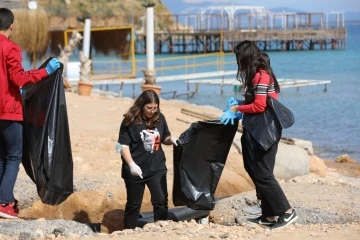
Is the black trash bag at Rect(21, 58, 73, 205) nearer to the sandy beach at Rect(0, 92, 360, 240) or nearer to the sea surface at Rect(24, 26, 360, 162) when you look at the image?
the sandy beach at Rect(0, 92, 360, 240)

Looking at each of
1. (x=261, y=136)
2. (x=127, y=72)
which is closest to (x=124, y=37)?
(x=127, y=72)

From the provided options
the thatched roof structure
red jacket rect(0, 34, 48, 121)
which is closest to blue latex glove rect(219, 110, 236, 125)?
red jacket rect(0, 34, 48, 121)

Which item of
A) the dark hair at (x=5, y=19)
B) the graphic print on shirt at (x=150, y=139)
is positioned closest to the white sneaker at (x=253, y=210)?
the graphic print on shirt at (x=150, y=139)

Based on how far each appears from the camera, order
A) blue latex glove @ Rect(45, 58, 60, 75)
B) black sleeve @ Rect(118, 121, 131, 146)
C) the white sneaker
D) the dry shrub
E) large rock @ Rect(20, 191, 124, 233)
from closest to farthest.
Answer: black sleeve @ Rect(118, 121, 131, 146), blue latex glove @ Rect(45, 58, 60, 75), the white sneaker, large rock @ Rect(20, 191, 124, 233), the dry shrub

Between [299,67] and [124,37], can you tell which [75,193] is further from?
[299,67]

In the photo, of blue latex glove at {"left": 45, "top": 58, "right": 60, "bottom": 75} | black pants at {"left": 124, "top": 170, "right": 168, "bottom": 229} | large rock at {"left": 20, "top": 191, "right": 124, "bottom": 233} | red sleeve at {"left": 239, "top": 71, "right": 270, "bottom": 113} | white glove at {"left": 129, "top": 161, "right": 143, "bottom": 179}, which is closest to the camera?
red sleeve at {"left": 239, "top": 71, "right": 270, "bottom": 113}

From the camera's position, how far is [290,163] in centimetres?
1108

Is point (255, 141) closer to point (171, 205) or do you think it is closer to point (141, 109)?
point (141, 109)

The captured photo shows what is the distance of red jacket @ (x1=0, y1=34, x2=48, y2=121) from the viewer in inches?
270

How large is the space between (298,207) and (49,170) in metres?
2.28

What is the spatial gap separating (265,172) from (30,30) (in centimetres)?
2142

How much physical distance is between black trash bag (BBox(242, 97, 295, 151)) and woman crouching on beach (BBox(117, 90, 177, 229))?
739mm

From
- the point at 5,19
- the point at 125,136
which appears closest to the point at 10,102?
the point at 5,19

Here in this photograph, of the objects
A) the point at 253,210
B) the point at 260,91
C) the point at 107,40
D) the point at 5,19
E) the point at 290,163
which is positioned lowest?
the point at 290,163
